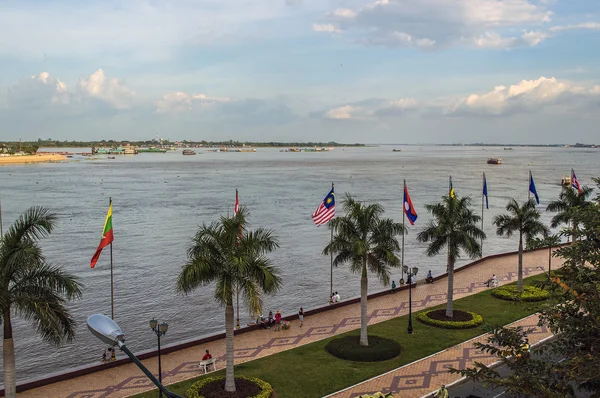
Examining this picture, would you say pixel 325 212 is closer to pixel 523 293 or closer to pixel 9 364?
pixel 523 293

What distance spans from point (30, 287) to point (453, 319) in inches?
873

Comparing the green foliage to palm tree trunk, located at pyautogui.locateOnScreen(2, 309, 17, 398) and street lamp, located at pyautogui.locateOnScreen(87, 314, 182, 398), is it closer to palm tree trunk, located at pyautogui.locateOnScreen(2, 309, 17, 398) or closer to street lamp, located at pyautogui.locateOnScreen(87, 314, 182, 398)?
palm tree trunk, located at pyautogui.locateOnScreen(2, 309, 17, 398)

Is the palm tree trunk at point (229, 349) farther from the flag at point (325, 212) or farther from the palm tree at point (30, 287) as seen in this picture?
the flag at point (325, 212)

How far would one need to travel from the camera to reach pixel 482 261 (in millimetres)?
46656

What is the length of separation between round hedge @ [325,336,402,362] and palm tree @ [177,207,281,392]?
6.34m

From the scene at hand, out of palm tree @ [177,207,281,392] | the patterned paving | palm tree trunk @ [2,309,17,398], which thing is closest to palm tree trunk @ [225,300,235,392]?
palm tree @ [177,207,281,392]

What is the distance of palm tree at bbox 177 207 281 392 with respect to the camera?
61.9 ft

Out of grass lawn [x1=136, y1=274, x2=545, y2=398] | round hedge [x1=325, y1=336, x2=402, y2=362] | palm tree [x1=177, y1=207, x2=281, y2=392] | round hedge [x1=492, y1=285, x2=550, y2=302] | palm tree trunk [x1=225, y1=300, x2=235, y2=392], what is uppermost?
palm tree [x1=177, y1=207, x2=281, y2=392]

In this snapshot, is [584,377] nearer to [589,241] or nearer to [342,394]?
[589,241]

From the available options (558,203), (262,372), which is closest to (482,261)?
(558,203)

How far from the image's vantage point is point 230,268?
756 inches

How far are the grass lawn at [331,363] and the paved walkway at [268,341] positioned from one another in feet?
3.49

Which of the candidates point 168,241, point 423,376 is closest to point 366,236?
point 423,376

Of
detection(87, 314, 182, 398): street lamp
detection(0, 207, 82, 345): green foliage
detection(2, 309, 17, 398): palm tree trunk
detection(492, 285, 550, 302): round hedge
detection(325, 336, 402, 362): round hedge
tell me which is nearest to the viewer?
detection(87, 314, 182, 398): street lamp
